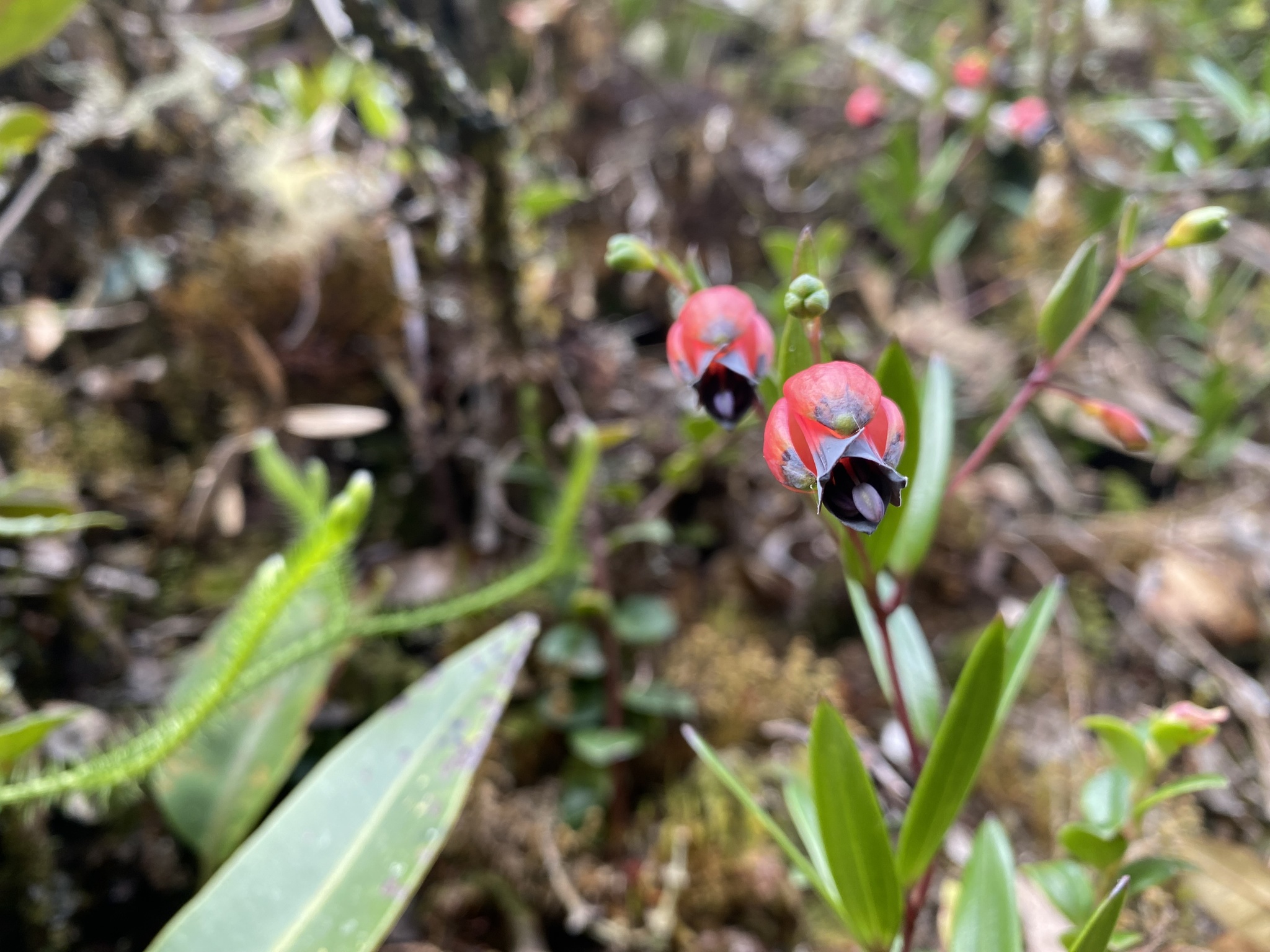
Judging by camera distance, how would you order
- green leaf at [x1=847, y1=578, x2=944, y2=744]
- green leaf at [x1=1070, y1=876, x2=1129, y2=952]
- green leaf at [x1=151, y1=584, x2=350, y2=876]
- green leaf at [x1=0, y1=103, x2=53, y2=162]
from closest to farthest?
1. green leaf at [x1=1070, y1=876, x2=1129, y2=952]
2. green leaf at [x1=847, y1=578, x2=944, y2=744]
3. green leaf at [x1=151, y1=584, x2=350, y2=876]
4. green leaf at [x1=0, y1=103, x2=53, y2=162]

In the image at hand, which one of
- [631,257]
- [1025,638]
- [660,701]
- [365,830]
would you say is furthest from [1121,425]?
[365,830]

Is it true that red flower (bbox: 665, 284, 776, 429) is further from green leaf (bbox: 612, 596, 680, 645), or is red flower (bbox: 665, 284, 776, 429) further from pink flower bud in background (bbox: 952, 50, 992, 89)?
pink flower bud in background (bbox: 952, 50, 992, 89)

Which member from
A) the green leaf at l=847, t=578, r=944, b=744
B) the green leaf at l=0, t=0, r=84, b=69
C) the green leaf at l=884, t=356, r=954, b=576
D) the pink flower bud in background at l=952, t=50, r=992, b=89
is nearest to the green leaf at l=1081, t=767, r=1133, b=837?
the green leaf at l=847, t=578, r=944, b=744

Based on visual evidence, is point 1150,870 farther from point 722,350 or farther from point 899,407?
point 722,350

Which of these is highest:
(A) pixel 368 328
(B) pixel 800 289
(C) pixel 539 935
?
(B) pixel 800 289

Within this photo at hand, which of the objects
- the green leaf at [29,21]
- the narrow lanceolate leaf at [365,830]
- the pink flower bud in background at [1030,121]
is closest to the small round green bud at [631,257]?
the narrow lanceolate leaf at [365,830]

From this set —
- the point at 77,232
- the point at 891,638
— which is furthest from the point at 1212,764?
the point at 77,232

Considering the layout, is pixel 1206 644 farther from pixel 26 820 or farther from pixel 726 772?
pixel 26 820
